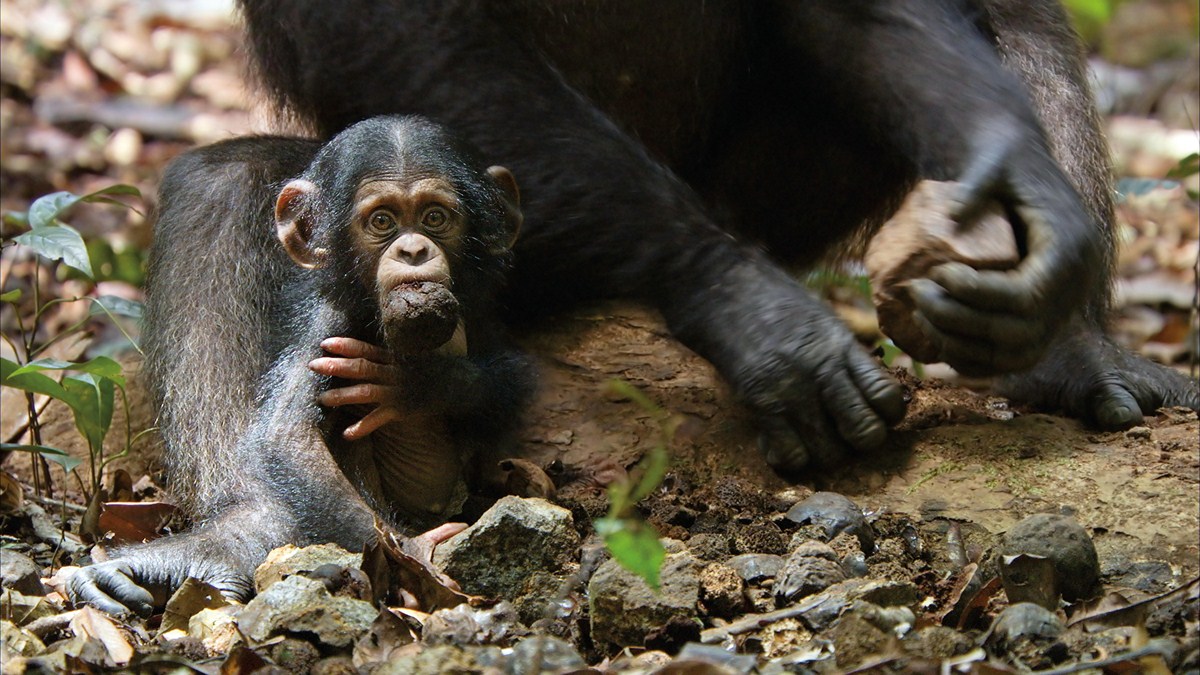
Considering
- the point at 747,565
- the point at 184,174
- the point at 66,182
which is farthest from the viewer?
the point at 66,182

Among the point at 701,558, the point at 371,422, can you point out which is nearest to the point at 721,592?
the point at 701,558

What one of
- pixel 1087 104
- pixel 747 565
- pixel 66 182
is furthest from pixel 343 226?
pixel 66 182

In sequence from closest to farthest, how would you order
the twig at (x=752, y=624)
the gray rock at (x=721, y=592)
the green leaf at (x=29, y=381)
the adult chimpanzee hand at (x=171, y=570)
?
1. the twig at (x=752, y=624)
2. the gray rock at (x=721, y=592)
3. the adult chimpanzee hand at (x=171, y=570)
4. the green leaf at (x=29, y=381)

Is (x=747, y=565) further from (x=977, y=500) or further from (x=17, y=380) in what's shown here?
(x=17, y=380)

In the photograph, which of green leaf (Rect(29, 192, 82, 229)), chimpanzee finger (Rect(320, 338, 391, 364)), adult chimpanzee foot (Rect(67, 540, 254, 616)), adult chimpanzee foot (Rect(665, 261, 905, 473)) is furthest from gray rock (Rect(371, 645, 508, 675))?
green leaf (Rect(29, 192, 82, 229))

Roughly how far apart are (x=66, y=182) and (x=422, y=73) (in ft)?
14.2

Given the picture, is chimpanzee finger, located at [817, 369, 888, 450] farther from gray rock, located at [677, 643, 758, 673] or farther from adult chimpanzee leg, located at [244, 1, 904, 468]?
gray rock, located at [677, 643, 758, 673]

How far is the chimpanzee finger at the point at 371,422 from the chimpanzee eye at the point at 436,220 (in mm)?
388

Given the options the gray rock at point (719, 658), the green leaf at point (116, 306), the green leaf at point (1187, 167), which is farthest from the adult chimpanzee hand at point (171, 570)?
the green leaf at point (1187, 167)

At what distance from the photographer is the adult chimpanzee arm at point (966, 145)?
2.72 m

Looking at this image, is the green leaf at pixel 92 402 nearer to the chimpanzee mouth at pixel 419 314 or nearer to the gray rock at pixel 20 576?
the gray rock at pixel 20 576

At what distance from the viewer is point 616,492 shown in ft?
6.08

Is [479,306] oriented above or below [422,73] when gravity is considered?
below

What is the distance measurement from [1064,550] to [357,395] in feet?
4.62
